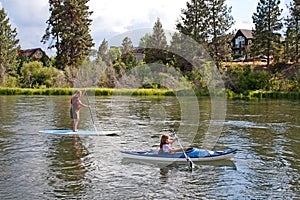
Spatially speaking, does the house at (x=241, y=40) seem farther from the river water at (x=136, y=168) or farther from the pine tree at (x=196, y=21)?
the river water at (x=136, y=168)

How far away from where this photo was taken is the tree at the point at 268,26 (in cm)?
6838

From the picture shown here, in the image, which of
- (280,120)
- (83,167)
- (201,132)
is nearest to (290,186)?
(83,167)

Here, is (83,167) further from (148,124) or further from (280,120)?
(280,120)

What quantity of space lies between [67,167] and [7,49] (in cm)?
6799

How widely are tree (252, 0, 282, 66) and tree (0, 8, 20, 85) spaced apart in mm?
39559

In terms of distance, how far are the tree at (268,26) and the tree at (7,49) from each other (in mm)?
39559

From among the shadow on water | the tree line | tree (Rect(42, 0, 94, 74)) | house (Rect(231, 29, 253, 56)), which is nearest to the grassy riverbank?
the tree line

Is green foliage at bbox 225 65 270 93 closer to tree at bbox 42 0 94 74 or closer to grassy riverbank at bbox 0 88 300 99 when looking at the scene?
grassy riverbank at bbox 0 88 300 99

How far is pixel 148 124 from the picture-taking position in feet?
88.8

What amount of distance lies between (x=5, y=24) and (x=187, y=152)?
233 ft

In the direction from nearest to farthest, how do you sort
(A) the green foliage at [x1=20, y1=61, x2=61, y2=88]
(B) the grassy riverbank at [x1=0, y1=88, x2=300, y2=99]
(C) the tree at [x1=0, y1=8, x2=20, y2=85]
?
(B) the grassy riverbank at [x1=0, y1=88, x2=300, y2=99], (A) the green foliage at [x1=20, y1=61, x2=61, y2=88], (C) the tree at [x1=0, y1=8, x2=20, y2=85]

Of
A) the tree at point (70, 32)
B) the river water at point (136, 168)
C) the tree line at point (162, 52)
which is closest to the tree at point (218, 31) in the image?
the tree line at point (162, 52)

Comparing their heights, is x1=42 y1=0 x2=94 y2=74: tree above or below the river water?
above

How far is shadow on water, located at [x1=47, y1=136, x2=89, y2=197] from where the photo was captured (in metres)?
11.8
